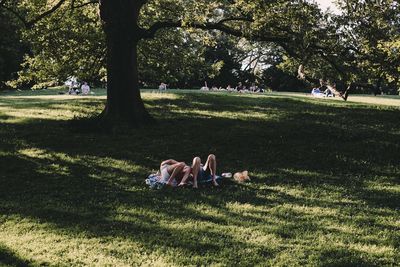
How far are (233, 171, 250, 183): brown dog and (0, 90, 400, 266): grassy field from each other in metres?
0.36

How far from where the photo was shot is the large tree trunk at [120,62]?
66.1 ft

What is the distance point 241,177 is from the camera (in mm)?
13672

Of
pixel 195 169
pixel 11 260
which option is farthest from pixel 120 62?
pixel 11 260

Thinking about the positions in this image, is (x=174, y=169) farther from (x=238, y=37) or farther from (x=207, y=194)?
(x=238, y=37)

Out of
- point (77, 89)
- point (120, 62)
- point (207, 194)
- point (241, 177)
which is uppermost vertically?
point (120, 62)

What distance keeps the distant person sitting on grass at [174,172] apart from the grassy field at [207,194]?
54cm

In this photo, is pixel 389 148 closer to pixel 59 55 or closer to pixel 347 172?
pixel 347 172

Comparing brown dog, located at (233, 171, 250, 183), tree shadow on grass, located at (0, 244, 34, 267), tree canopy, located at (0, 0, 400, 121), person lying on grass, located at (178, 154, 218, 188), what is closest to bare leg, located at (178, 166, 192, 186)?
person lying on grass, located at (178, 154, 218, 188)

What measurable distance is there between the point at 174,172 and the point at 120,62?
849 centimetres

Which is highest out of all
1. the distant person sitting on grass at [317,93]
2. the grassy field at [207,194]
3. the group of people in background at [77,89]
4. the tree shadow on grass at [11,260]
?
the distant person sitting on grass at [317,93]

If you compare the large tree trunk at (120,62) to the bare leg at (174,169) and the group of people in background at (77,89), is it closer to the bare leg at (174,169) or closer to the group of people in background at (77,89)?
the bare leg at (174,169)

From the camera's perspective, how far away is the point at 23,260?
26.8 ft

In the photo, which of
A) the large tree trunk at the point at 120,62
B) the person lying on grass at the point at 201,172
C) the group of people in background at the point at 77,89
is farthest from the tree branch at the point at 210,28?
the group of people in background at the point at 77,89

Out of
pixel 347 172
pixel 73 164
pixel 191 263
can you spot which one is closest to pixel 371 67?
pixel 347 172
